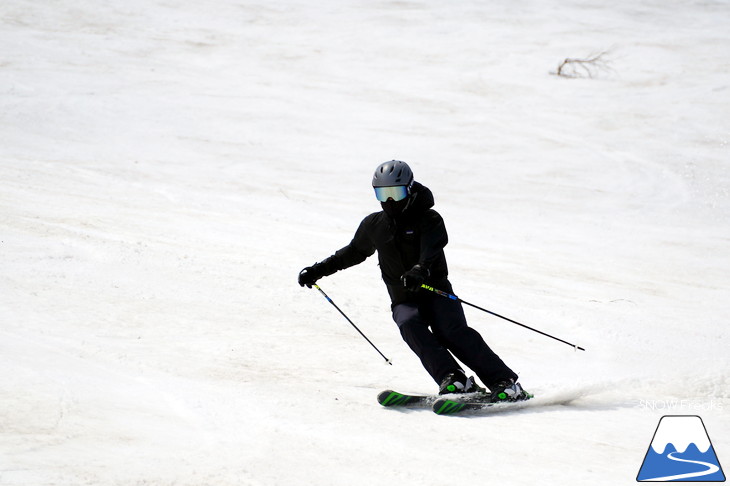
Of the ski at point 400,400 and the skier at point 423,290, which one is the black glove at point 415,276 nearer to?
the skier at point 423,290

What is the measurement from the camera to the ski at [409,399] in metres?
5.13

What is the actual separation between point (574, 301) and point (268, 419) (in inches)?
216

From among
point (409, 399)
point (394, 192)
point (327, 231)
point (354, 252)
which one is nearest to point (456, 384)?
point (409, 399)

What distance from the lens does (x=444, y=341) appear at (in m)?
5.47

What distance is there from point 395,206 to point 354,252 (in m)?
0.62

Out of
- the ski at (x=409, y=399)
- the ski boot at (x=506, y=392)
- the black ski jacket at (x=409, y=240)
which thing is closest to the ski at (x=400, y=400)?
the ski at (x=409, y=399)

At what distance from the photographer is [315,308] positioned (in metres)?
7.80

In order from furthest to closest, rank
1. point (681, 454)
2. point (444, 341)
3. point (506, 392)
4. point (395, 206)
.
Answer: point (444, 341), point (395, 206), point (506, 392), point (681, 454)

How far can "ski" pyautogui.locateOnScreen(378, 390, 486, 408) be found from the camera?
5.13 meters

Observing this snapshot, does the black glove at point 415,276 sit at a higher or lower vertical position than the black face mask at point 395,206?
lower

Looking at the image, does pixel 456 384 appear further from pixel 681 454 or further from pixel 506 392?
pixel 681 454

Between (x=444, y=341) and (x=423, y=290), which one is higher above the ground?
(x=423, y=290)

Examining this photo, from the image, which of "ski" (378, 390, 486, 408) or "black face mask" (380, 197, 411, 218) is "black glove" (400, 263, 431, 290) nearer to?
"black face mask" (380, 197, 411, 218)

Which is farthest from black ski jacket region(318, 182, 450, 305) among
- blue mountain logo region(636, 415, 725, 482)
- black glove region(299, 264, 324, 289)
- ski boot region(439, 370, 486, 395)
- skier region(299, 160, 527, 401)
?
blue mountain logo region(636, 415, 725, 482)
